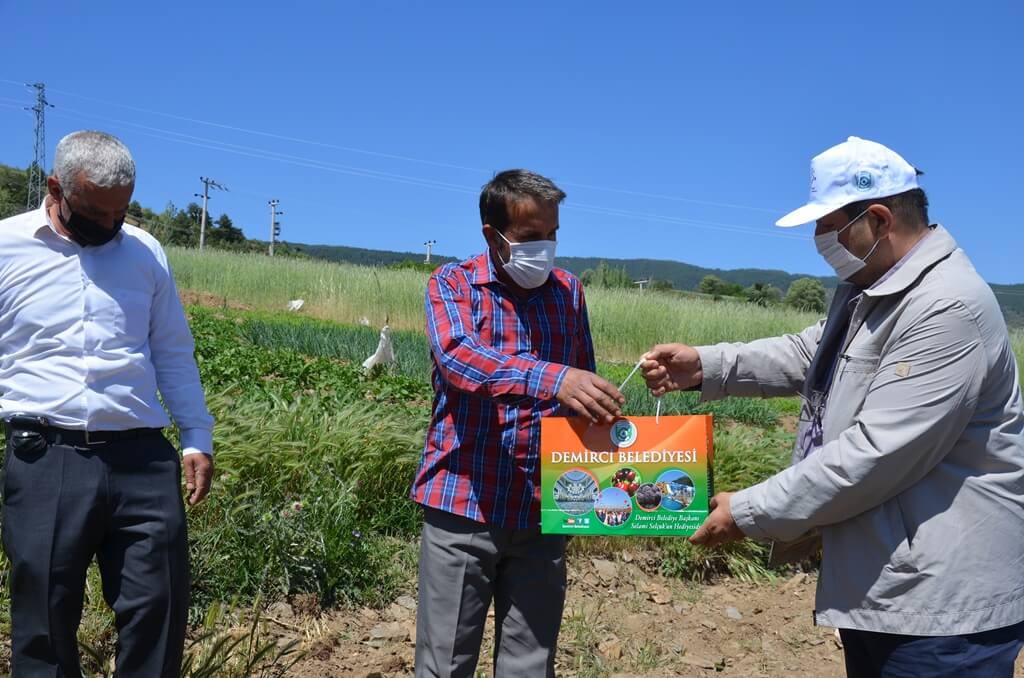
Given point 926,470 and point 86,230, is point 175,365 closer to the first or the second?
point 86,230

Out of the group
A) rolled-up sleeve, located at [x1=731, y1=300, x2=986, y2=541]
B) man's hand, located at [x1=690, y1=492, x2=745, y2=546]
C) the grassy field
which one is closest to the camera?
rolled-up sleeve, located at [x1=731, y1=300, x2=986, y2=541]

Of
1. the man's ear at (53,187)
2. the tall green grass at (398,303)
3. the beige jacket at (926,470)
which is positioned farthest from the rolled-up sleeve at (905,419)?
the tall green grass at (398,303)

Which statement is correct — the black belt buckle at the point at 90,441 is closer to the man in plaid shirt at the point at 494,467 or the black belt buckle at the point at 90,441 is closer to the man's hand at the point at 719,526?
the man in plaid shirt at the point at 494,467

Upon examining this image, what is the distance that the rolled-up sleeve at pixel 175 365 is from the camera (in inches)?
113

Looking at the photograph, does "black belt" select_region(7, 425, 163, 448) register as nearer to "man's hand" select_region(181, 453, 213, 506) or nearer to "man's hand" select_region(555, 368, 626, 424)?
"man's hand" select_region(181, 453, 213, 506)

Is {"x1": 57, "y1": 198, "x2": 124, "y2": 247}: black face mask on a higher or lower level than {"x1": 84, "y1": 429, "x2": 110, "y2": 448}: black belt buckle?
higher

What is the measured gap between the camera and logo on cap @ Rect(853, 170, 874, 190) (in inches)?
85.7

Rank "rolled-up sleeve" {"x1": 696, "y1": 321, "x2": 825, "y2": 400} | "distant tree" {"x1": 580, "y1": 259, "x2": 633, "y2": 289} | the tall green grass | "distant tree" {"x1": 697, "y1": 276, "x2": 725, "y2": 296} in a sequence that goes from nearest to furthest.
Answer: "rolled-up sleeve" {"x1": 696, "y1": 321, "x2": 825, "y2": 400} < the tall green grass < "distant tree" {"x1": 580, "y1": 259, "x2": 633, "y2": 289} < "distant tree" {"x1": 697, "y1": 276, "x2": 725, "y2": 296}

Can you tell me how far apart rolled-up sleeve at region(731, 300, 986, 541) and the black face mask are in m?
2.07

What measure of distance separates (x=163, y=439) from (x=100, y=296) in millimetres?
476

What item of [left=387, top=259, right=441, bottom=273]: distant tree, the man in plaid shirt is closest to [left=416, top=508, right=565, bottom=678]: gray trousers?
the man in plaid shirt

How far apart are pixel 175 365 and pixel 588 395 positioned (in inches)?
54.6

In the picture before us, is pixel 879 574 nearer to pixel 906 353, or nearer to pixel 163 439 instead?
pixel 906 353

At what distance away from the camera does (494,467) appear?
2664 millimetres
